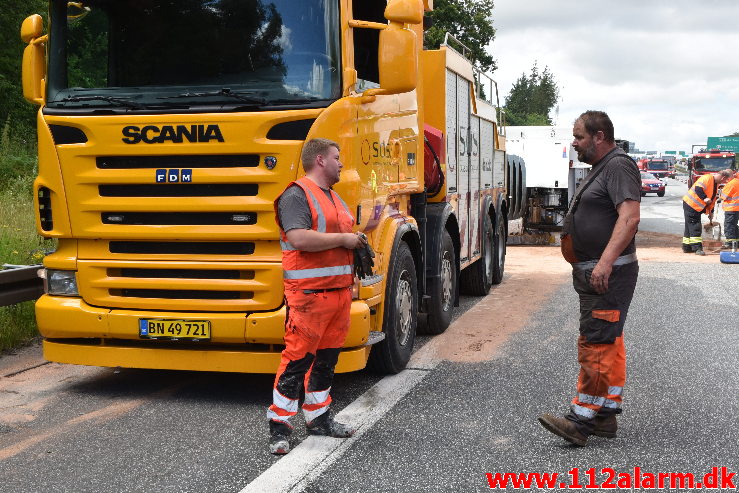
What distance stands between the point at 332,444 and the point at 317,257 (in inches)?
40.2

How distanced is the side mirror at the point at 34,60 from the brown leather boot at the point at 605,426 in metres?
4.27

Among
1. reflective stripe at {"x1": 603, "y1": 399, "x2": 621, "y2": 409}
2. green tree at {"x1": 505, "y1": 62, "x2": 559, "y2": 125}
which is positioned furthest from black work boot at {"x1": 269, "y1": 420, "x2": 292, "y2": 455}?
green tree at {"x1": 505, "y1": 62, "x2": 559, "y2": 125}

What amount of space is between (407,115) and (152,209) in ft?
7.24

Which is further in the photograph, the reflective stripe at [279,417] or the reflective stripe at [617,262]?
the reflective stripe at [617,262]

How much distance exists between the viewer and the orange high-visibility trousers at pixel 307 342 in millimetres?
4816

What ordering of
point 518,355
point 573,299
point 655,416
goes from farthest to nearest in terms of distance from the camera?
point 573,299
point 518,355
point 655,416

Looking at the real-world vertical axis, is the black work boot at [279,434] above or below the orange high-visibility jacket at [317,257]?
below

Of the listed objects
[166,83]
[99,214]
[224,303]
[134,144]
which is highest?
[166,83]

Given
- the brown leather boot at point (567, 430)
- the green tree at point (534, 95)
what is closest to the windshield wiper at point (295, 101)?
the brown leather boot at point (567, 430)

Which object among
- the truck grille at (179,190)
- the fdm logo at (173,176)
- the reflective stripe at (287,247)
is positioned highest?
the fdm logo at (173,176)

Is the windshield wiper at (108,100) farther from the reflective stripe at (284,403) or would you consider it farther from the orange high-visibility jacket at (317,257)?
the reflective stripe at (284,403)

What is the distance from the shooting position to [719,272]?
46.1ft

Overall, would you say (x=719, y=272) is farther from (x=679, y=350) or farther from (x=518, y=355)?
(x=518, y=355)

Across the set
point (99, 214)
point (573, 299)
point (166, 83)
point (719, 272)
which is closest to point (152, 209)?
point (99, 214)
